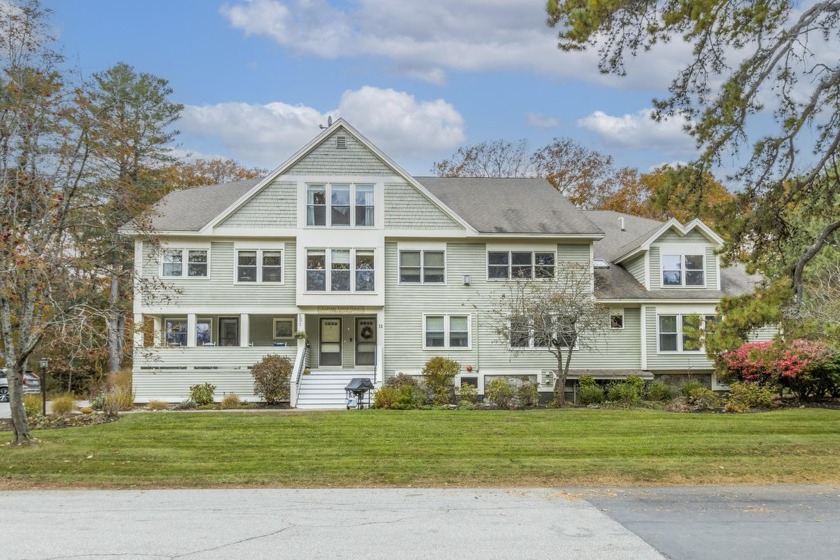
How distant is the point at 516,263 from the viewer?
24.6 metres

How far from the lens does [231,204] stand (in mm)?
24750

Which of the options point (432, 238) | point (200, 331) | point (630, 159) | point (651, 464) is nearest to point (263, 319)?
point (200, 331)

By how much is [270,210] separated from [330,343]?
5.09 m

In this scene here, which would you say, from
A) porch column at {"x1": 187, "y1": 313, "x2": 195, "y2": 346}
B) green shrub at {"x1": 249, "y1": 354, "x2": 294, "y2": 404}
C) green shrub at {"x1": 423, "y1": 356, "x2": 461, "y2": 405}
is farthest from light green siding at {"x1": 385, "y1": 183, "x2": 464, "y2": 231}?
porch column at {"x1": 187, "y1": 313, "x2": 195, "y2": 346}

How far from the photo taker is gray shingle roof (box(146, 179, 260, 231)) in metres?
23.6

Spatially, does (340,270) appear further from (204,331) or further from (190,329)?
(204,331)

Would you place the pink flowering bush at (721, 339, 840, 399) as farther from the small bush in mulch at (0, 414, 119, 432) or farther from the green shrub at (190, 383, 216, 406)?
the small bush in mulch at (0, 414, 119, 432)

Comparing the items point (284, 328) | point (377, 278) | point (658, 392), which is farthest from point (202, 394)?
point (658, 392)

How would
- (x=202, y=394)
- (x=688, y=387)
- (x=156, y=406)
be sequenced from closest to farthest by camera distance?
(x=156, y=406), (x=202, y=394), (x=688, y=387)

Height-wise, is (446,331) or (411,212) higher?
(411,212)

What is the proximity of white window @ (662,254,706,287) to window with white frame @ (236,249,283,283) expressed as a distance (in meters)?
13.4

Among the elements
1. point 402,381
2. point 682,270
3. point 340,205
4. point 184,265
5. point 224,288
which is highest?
point 340,205

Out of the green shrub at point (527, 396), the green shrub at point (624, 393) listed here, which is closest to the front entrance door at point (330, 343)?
the green shrub at point (527, 396)

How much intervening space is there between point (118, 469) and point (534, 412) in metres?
10.2
